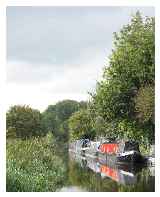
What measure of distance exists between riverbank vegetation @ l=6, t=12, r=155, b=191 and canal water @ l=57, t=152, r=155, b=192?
0.07 m

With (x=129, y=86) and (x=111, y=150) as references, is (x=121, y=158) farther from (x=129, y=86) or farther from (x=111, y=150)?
(x=129, y=86)

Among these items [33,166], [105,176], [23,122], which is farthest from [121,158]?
[23,122]

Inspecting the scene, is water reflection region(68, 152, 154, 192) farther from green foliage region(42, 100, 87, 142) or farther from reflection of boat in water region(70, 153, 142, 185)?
green foliage region(42, 100, 87, 142)

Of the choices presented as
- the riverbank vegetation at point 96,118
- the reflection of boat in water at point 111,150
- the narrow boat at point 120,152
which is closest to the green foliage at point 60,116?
the riverbank vegetation at point 96,118

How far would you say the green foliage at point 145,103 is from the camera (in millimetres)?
6082

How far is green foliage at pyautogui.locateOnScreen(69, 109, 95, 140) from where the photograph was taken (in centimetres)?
618

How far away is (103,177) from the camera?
243 inches

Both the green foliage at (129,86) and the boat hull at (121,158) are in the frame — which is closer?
the green foliage at (129,86)

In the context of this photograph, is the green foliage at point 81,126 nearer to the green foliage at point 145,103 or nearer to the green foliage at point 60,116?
the green foliage at point 60,116

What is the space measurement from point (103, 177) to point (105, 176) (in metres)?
0.02

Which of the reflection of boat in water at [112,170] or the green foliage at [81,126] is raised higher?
the green foliage at [81,126]
